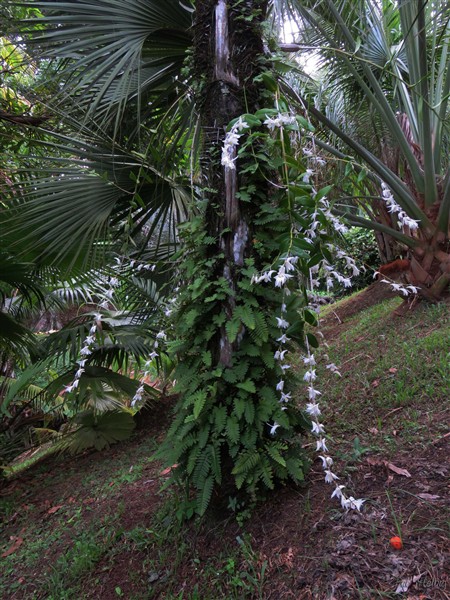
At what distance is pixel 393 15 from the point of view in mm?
5230

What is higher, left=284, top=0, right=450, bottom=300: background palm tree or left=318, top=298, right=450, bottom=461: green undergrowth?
left=284, top=0, right=450, bottom=300: background palm tree

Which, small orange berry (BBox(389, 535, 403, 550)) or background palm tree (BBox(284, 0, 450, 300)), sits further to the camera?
background palm tree (BBox(284, 0, 450, 300))

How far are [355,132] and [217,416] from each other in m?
4.36

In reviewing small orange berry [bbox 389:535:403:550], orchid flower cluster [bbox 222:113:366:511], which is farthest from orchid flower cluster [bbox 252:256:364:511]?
small orange berry [bbox 389:535:403:550]

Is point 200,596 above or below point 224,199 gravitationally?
below

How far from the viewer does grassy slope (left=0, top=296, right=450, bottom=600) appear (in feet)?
5.86

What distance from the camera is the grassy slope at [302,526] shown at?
1787 mm

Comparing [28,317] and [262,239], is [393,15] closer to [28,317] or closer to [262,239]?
[262,239]

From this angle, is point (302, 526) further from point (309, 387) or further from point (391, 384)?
point (391, 384)

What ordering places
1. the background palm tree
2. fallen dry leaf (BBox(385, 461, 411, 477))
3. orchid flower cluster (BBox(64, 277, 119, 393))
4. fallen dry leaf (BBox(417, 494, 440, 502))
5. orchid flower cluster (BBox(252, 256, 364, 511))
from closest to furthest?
orchid flower cluster (BBox(252, 256, 364, 511)) → fallen dry leaf (BBox(417, 494, 440, 502)) → fallen dry leaf (BBox(385, 461, 411, 477)) → orchid flower cluster (BBox(64, 277, 119, 393)) → the background palm tree

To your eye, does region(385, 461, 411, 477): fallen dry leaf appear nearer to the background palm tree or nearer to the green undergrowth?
the green undergrowth

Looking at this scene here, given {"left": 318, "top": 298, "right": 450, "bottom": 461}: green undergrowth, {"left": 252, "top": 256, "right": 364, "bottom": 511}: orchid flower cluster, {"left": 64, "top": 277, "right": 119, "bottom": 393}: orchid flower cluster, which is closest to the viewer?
{"left": 252, "top": 256, "right": 364, "bottom": 511}: orchid flower cluster

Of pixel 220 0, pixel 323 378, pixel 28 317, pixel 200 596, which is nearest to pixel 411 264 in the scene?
pixel 323 378

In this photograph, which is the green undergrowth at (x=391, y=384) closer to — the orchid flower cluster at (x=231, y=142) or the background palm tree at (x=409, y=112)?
the background palm tree at (x=409, y=112)
